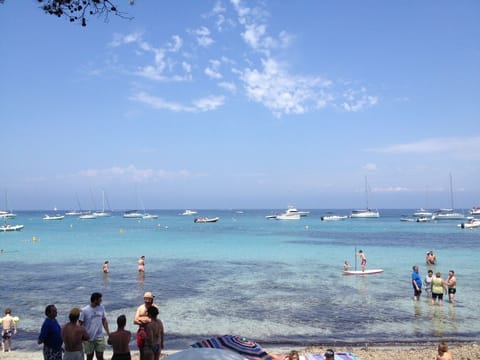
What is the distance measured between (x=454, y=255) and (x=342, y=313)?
25.9 metres

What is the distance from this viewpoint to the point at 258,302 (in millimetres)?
18078

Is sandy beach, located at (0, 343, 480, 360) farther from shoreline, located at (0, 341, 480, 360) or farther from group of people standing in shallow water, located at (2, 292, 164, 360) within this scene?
group of people standing in shallow water, located at (2, 292, 164, 360)

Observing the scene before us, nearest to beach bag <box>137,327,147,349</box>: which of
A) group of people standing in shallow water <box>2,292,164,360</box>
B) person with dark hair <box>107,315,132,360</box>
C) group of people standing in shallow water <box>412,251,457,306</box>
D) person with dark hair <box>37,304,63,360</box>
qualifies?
group of people standing in shallow water <box>2,292,164,360</box>

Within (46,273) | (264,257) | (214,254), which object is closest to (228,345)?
(46,273)

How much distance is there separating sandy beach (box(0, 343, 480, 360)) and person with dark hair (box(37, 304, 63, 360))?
3437 millimetres

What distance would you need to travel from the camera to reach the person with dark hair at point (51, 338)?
24.8ft

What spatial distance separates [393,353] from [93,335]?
8097mm

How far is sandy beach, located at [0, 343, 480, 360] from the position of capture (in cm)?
1074

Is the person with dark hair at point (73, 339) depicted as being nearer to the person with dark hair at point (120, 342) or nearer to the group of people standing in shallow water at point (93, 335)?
the group of people standing in shallow water at point (93, 335)

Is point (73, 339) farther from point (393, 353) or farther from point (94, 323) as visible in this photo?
point (393, 353)

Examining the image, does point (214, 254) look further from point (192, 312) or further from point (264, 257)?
point (192, 312)

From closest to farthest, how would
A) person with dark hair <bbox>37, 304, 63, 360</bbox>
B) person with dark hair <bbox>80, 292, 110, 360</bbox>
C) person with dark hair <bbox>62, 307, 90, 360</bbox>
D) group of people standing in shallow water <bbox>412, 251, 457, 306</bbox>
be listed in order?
person with dark hair <bbox>62, 307, 90, 360</bbox>
person with dark hair <bbox>37, 304, 63, 360</bbox>
person with dark hair <bbox>80, 292, 110, 360</bbox>
group of people standing in shallow water <bbox>412, 251, 457, 306</bbox>

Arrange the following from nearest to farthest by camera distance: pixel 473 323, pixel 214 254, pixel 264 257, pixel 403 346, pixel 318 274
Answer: pixel 403 346 < pixel 473 323 < pixel 318 274 < pixel 264 257 < pixel 214 254

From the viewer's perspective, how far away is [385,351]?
11.4 meters
